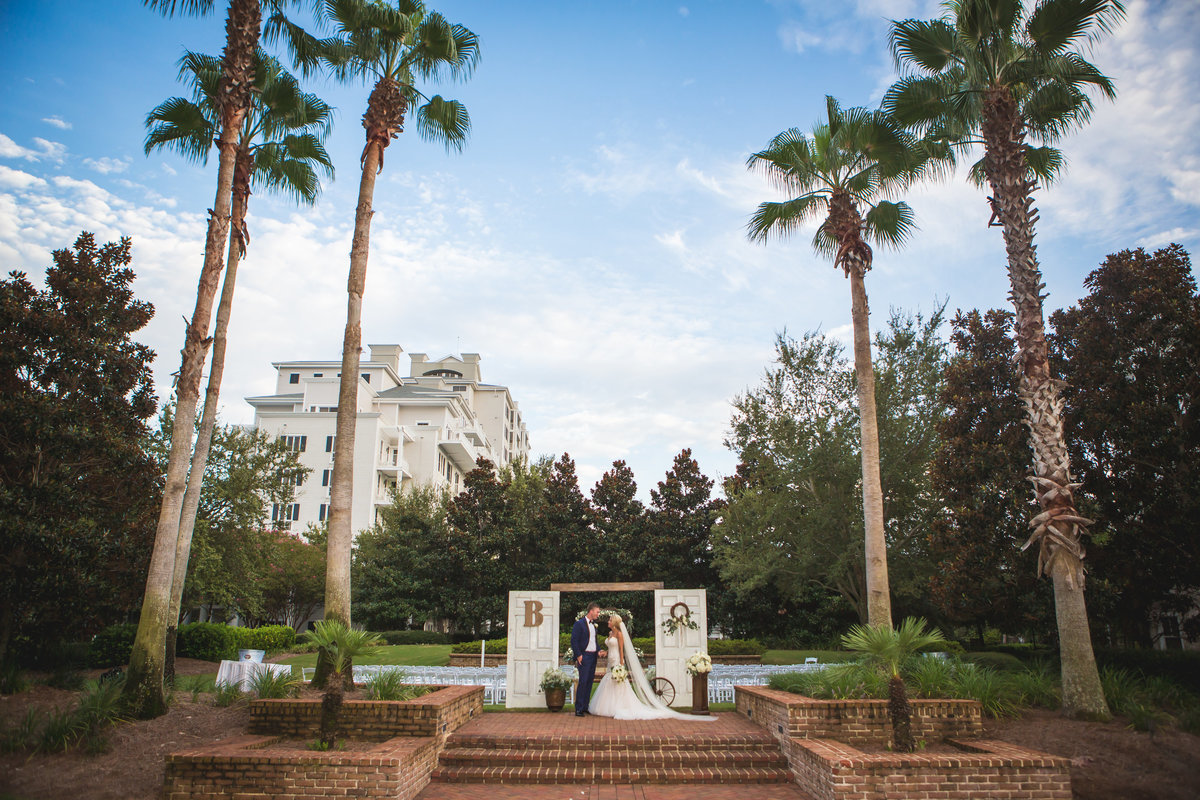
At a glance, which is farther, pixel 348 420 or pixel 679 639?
pixel 679 639

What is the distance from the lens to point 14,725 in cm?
889

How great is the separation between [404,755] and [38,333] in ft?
38.4

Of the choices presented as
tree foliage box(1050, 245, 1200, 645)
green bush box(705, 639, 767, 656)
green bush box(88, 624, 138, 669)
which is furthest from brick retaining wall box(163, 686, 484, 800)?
green bush box(705, 639, 767, 656)

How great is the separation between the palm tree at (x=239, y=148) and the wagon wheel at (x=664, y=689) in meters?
8.39

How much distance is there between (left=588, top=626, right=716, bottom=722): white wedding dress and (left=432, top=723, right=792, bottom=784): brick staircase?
67.8 inches

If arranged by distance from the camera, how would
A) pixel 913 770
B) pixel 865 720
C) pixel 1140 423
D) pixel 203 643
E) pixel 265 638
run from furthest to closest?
pixel 265 638, pixel 203 643, pixel 1140 423, pixel 865 720, pixel 913 770

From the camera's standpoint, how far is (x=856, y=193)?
1569 centimetres

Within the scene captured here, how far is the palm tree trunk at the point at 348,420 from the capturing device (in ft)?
38.0

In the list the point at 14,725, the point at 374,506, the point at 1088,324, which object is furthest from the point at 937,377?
the point at 374,506

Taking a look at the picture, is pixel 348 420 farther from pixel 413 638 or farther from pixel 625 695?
pixel 413 638

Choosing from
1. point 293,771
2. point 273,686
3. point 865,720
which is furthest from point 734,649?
point 293,771

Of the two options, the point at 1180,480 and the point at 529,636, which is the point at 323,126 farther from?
the point at 1180,480

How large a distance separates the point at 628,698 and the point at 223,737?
6.17 meters

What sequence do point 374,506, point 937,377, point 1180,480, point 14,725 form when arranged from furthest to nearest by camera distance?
point 374,506
point 937,377
point 1180,480
point 14,725
